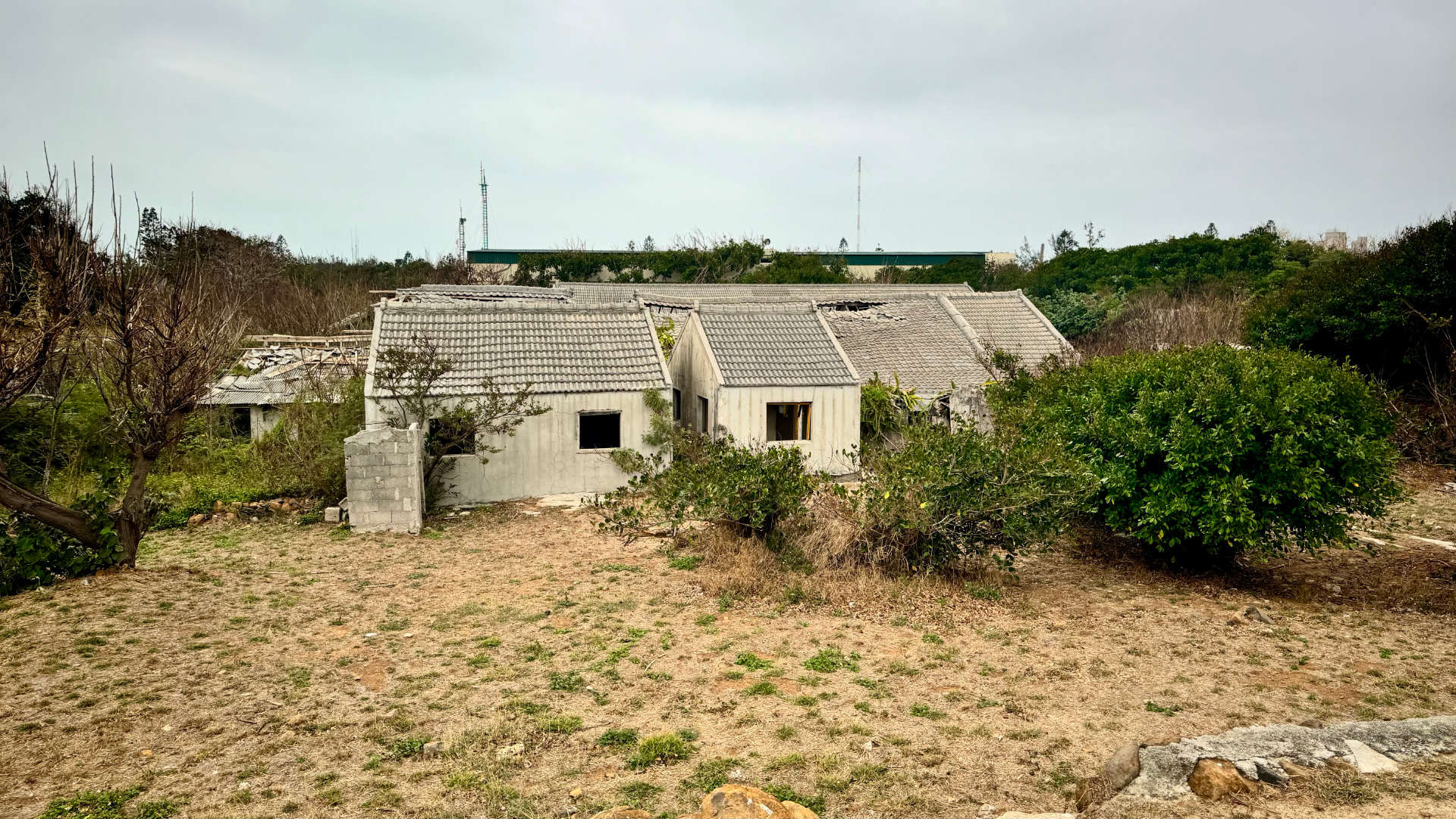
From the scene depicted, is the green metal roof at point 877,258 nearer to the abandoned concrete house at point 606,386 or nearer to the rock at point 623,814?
the abandoned concrete house at point 606,386

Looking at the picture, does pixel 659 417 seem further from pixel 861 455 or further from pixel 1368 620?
pixel 1368 620

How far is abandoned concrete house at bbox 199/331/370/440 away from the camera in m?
18.8

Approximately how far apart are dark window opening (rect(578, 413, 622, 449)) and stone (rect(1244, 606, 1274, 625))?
1100cm

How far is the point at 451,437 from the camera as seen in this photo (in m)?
15.5

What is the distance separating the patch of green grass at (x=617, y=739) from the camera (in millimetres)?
6562

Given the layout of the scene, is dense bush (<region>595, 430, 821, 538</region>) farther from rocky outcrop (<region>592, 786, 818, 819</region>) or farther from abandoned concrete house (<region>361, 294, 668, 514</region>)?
rocky outcrop (<region>592, 786, 818, 819</region>)

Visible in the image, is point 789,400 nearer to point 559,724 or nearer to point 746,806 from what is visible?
point 559,724

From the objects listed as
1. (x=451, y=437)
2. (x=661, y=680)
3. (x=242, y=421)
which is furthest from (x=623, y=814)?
(x=242, y=421)

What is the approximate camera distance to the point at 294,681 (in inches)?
305

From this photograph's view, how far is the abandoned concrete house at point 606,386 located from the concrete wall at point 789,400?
0.02m

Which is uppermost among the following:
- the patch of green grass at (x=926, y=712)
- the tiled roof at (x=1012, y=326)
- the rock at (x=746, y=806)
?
the tiled roof at (x=1012, y=326)

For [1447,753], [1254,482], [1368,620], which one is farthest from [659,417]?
[1447,753]

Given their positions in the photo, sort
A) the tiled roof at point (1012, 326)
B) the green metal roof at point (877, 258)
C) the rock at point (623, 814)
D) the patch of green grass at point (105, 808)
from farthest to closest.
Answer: the green metal roof at point (877, 258) < the tiled roof at point (1012, 326) < the patch of green grass at point (105, 808) < the rock at point (623, 814)

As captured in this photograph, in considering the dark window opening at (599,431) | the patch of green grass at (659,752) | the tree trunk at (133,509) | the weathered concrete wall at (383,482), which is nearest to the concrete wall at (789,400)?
the dark window opening at (599,431)
